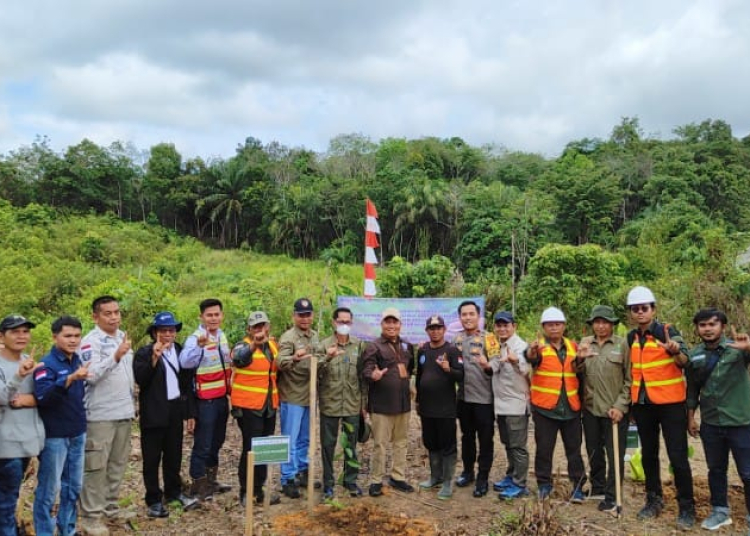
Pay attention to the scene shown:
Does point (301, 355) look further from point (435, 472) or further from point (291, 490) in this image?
point (435, 472)

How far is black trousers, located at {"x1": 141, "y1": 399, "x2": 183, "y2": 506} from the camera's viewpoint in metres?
4.49

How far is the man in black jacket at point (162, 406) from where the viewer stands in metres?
4.43

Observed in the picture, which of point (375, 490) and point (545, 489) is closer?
point (545, 489)

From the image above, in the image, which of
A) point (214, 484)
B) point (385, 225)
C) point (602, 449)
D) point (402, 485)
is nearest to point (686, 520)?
point (602, 449)

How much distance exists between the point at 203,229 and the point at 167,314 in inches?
1453

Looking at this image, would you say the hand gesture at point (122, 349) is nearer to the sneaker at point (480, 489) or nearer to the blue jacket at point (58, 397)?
the blue jacket at point (58, 397)

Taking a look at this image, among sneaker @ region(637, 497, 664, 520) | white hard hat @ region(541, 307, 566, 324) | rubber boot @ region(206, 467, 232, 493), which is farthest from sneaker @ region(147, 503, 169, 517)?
sneaker @ region(637, 497, 664, 520)

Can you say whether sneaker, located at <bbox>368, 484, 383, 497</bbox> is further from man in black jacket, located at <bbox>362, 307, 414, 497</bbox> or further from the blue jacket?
the blue jacket

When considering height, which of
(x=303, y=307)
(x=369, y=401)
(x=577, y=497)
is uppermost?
(x=303, y=307)

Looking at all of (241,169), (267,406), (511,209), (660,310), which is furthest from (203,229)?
(267,406)

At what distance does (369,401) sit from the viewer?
197 inches

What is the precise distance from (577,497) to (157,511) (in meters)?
3.48

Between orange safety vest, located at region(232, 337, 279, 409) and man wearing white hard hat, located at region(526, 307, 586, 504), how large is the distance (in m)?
2.23

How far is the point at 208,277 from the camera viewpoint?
2744 centimetres
